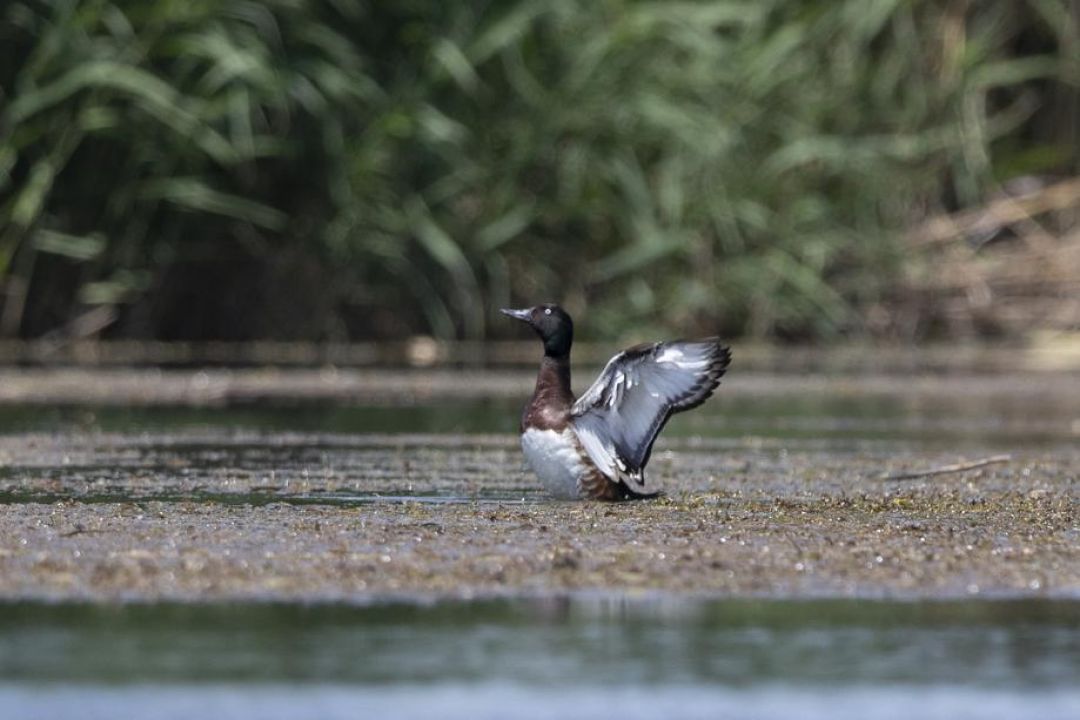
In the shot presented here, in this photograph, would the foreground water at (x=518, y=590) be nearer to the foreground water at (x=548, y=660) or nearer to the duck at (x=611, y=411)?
the foreground water at (x=548, y=660)

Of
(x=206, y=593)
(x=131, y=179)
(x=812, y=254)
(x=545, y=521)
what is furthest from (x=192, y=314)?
(x=206, y=593)

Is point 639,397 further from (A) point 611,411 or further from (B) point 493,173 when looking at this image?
(B) point 493,173

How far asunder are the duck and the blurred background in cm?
605

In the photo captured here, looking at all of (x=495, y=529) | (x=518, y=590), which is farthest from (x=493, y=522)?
(x=518, y=590)

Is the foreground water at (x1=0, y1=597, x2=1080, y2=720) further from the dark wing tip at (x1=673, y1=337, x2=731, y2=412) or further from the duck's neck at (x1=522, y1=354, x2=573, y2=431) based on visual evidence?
the dark wing tip at (x1=673, y1=337, x2=731, y2=412)

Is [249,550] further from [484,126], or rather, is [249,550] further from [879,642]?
[484,126]

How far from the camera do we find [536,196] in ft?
46.5

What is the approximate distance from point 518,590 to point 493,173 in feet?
29.4

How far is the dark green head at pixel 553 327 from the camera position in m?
6.96

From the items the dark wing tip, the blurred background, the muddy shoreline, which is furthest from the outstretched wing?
the blurred background

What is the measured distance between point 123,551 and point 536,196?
8835 mm

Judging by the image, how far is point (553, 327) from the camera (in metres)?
7.00

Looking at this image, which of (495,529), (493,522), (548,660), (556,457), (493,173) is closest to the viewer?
(548,660)

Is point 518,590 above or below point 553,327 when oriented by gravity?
below
